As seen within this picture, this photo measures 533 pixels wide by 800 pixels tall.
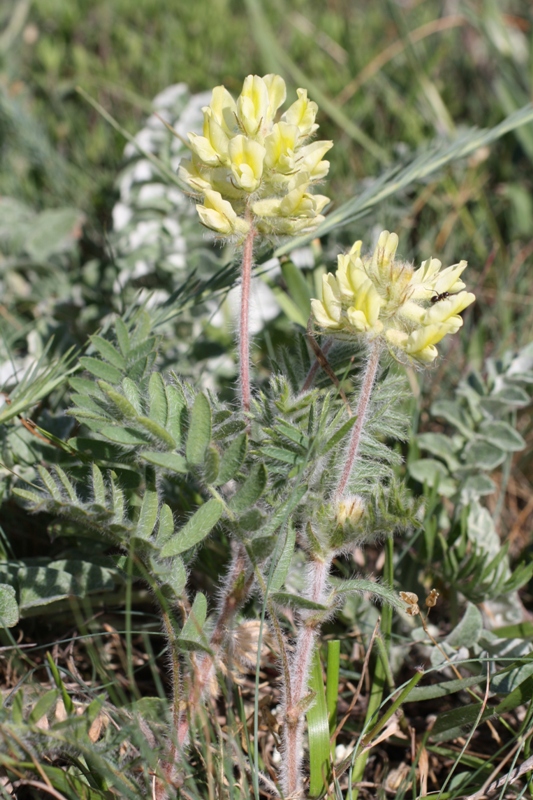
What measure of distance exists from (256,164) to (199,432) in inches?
20.2

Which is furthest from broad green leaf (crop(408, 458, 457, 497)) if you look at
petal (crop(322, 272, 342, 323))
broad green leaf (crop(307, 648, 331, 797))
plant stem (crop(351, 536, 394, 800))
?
petal (crop(322, 272, 342, 323))

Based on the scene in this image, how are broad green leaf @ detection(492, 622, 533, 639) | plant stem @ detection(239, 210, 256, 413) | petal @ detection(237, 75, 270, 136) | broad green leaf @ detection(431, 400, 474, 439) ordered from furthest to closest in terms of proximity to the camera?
broad green leaf @ detection(431, 400, 474, 439)
broad green leaf @ detection(492, 622, 533, 639)
plant stem @ detection(239, 210, 256, 413)
petal @ detection(237, 75, 270, 136)

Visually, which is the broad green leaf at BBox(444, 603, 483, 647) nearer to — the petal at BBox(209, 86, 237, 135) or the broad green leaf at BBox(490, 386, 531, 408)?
the broad green leaf at BBox(490, 386, 531, 408)

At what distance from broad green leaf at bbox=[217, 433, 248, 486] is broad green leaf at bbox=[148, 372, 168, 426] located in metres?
0.15

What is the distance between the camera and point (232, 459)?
4.65 feet

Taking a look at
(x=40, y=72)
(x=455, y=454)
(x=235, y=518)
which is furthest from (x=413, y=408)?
(x=40, y=72)

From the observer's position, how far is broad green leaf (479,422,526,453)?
6.67 feet

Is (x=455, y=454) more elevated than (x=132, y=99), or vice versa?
(x=132, y=99)

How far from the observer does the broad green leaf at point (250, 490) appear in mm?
1377

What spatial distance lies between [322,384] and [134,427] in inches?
18.0

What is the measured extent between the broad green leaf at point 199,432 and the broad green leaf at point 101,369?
0.28m

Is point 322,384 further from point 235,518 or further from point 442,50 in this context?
point 442,50

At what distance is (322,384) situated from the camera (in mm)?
1701

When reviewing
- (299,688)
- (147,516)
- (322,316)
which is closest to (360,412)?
(322,316)
